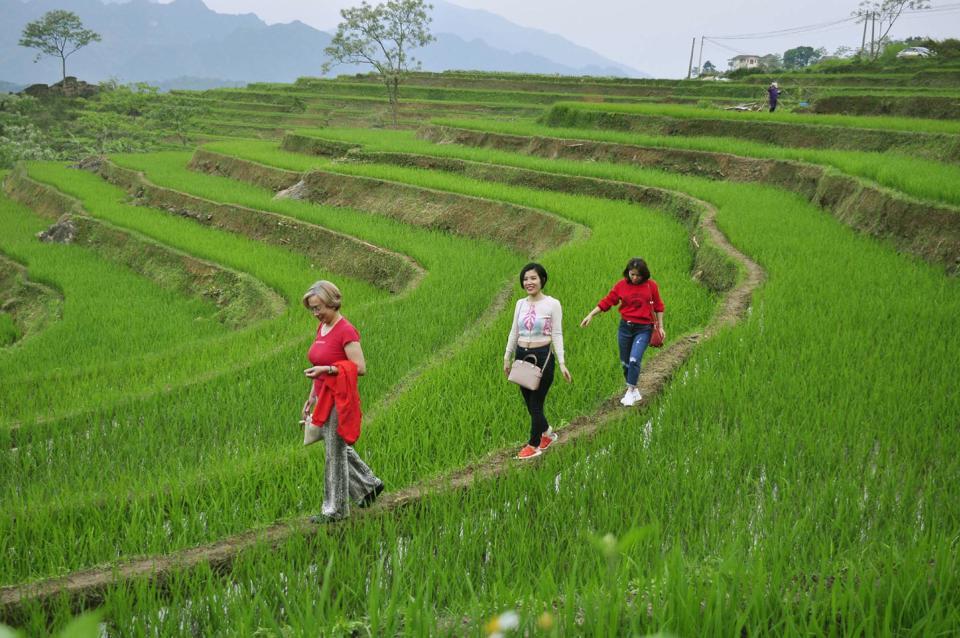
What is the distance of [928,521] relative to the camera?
3.28 m

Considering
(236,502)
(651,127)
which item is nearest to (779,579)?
(236,502)

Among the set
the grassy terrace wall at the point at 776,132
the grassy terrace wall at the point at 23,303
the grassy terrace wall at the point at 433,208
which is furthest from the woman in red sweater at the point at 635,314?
the grassy terrace wall at the point at 776,132

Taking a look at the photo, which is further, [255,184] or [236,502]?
[255,184]

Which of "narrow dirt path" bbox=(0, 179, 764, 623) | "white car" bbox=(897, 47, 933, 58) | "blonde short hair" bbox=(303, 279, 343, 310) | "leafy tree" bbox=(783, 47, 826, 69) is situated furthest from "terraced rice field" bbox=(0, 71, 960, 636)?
"leafy tree" bbox=(783, 47, 826, 69)

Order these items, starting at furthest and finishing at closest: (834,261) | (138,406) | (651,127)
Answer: (651,127) → (834,261) → (138,406)

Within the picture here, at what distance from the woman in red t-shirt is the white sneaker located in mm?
2053

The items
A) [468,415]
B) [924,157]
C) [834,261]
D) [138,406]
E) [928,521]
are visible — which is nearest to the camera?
[928,521]

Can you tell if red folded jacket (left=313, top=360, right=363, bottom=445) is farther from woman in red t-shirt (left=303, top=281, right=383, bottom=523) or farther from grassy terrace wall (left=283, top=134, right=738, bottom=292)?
grassy terrace wall (left=283, top=134, right=738, bottom=292)

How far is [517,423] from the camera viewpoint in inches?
206

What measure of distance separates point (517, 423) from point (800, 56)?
3287 inches

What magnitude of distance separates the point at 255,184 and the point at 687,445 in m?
18.6

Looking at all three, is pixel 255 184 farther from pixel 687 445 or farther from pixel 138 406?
pixel 687 445

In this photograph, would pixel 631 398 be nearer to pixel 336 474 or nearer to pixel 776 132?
pixel 336 474

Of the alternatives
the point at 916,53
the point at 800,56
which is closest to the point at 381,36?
the point at 916,53
